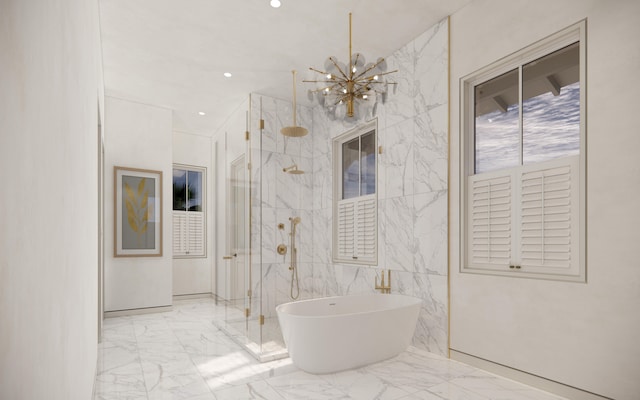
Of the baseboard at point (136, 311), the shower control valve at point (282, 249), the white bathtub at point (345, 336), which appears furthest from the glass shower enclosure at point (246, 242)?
the baseboard at point (136, 311)

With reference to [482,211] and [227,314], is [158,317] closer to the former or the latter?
[227,314]

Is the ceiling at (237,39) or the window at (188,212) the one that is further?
the window at (188,212)

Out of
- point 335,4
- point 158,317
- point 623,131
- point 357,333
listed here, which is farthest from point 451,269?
point 158,317

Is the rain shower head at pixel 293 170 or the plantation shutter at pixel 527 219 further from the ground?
the rain shower head at pixel 293 170

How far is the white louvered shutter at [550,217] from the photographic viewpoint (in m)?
2.45

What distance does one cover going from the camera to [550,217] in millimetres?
2568

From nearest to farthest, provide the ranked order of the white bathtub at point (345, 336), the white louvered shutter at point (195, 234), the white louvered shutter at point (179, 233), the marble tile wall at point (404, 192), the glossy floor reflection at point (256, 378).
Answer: the glossy floor reflection at point (256, 378) < the white bathtub at point (345, 336) < the marble tile wall at point (404, 192) < the white louvered shutter at point (179, 233) < the white louvered shutter at point (195, 234)

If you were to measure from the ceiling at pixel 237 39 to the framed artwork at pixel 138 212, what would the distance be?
4.09 ft

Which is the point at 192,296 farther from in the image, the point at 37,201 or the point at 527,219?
the point at 37,201

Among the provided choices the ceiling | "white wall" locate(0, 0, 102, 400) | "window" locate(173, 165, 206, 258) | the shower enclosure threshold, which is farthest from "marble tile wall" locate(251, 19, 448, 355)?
"window" locate(173, 165, 206, 258)

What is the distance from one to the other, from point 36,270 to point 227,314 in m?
3.89

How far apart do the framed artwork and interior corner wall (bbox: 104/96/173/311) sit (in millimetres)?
66

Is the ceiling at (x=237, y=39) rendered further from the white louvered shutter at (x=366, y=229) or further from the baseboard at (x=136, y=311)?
the baseboard at (x=136, y=311)

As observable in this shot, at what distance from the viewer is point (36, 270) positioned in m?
0.76
